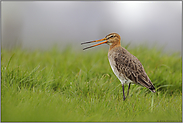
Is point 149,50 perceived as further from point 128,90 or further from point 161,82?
point 128,90

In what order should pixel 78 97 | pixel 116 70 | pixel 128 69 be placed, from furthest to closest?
pixel 116 70 → pixel 128 69 → pixel 78 97

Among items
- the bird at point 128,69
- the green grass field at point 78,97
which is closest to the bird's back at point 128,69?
the bird at point 128,69

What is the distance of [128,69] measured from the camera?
16.0 feet

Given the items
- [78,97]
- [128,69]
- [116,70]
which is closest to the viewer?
[78,97]

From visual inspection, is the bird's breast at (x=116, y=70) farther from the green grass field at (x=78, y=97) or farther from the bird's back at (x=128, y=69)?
the green grass field at (x=78, y=97)

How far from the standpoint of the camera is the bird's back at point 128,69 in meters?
4.76

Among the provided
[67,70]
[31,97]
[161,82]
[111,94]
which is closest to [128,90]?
[111,94]

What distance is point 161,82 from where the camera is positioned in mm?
5578

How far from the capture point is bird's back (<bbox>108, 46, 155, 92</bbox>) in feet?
15.6

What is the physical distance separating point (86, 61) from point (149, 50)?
2.59 meters

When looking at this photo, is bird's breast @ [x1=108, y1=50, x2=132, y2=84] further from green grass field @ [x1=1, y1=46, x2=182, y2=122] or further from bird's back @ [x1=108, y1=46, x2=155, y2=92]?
green grass field @ [x1=1, y1=46, x2=182, y2=122]

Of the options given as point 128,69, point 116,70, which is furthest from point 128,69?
point 116,70

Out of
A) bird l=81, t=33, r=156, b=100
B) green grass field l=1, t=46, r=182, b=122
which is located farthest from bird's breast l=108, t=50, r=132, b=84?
green grass field l=1, t=46, r=182, b=122

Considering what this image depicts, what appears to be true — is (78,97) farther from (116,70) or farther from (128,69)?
(128,69)
